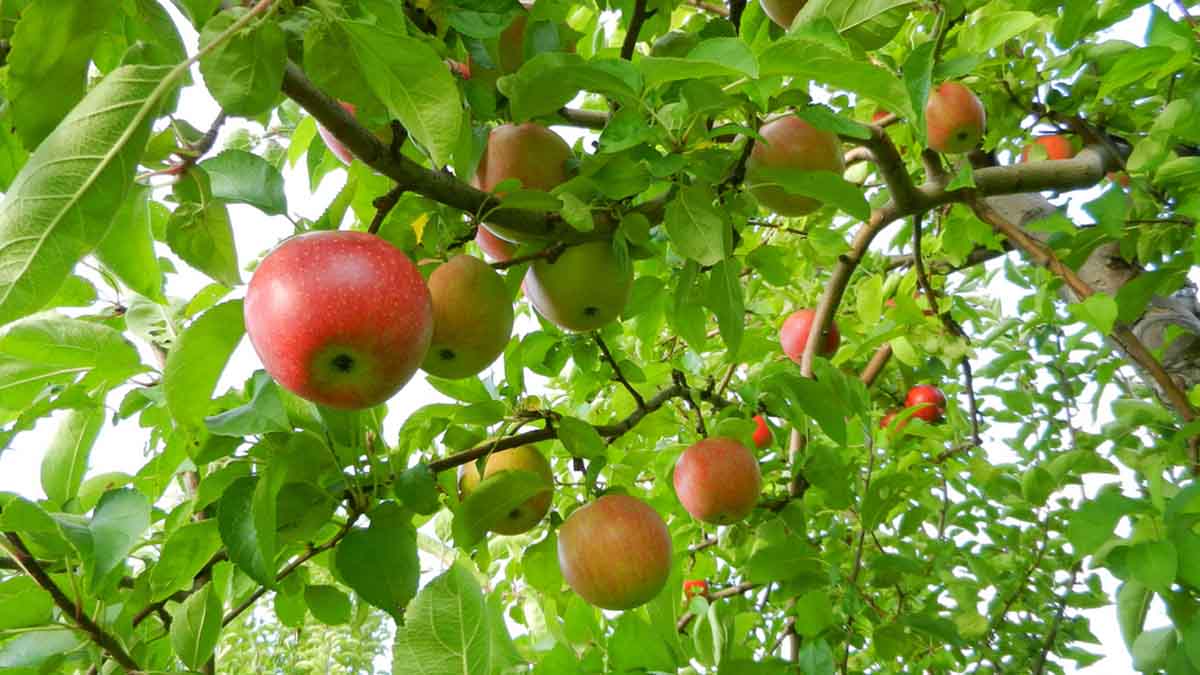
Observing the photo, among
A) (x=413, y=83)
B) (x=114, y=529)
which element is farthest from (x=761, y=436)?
(x=413, y=83)

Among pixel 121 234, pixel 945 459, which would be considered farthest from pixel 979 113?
pixel 121 234

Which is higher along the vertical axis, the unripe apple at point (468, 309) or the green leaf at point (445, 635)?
the unripe apple at point (468, 309)

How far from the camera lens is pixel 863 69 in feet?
3.03

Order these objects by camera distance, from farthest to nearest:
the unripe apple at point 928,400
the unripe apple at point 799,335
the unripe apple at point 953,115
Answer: the unripe apple at point 928,400 < the unripe apple at point 799,335 < the unripe apple at point 953,115

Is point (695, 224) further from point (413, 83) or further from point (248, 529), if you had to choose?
point (248, 529)

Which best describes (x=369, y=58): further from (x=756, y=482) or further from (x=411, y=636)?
(x=756, y=482)

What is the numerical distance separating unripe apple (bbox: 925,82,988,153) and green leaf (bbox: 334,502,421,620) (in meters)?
1.52

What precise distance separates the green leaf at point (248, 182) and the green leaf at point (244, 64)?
0.29 metres

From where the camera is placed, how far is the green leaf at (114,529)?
116 centimetres

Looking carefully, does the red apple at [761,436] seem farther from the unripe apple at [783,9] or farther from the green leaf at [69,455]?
the green leaf at [69,455]

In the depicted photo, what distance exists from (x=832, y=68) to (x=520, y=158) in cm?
60

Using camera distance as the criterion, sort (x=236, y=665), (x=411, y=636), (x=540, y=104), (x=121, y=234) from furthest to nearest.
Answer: (x=236, y=665), (x=540, y=104), (x=121, y=234), (x=411, y=636)

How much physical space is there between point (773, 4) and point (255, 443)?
1.04m

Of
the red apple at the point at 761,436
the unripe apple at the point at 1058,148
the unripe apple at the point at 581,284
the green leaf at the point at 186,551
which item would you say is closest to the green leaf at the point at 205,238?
the green leaf at the point at 186,551
